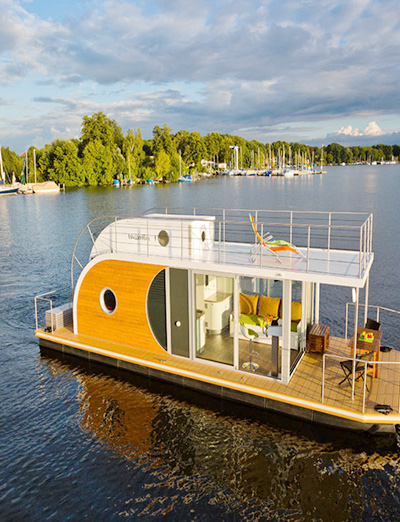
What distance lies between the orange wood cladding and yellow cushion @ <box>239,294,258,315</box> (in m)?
2.39

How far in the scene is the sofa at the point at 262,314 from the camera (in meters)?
11.2

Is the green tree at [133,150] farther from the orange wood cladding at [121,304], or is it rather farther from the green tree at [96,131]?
the orange wood cladding at [121,304]

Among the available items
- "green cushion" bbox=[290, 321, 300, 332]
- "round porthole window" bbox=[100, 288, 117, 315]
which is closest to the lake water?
"round porthole window" bbox=[100, 288, 117, 315]

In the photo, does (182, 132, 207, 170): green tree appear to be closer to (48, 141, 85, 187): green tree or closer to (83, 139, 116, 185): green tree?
(83, 139, 116, 185): green tree

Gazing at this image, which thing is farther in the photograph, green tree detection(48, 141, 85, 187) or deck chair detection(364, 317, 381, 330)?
green tree detection(48, 141, 85, 187)

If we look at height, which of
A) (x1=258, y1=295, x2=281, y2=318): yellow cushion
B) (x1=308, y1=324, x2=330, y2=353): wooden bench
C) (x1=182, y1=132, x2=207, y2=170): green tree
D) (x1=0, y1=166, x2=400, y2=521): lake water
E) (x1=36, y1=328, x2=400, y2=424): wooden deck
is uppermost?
(x1=182, y1=132, x2=207, y2=170): green tree

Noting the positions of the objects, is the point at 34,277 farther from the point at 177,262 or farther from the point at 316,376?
the point at 316,376

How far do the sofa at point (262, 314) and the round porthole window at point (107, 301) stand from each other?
144 inches

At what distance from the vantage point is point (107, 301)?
1280 cm

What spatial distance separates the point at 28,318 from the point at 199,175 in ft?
441

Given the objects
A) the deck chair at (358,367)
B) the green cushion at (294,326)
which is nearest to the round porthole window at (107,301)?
the green cushion at (294,326)

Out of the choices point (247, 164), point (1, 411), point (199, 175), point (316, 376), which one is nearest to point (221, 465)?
point (316, 376)

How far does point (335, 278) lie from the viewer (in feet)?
31.2

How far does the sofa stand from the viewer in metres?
11.2
